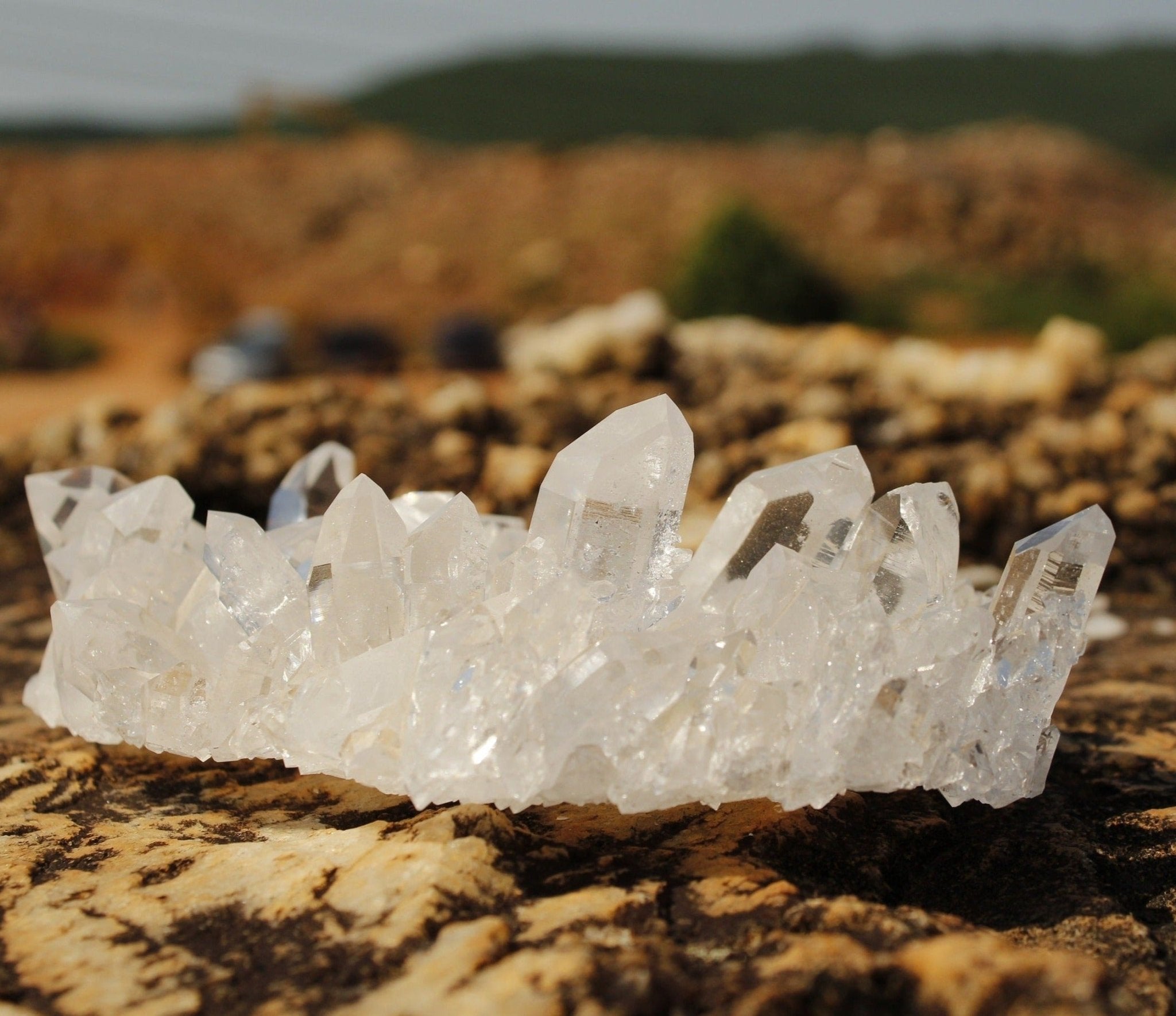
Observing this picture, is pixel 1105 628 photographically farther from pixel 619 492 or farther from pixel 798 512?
pixel 619 492

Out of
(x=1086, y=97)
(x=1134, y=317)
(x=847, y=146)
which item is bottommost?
(x=1134, y=317)

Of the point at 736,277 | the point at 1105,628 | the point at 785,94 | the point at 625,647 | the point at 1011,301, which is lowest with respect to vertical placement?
the point at 1105,628

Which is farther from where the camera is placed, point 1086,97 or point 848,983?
point 1086,97

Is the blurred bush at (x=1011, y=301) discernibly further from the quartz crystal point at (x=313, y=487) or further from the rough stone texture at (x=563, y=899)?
the rough stone texture at (x=563, y=899)

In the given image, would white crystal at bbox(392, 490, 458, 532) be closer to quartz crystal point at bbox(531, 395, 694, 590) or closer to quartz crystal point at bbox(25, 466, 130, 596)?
quartz crystal point at bbox(531, 395, 694, 590)

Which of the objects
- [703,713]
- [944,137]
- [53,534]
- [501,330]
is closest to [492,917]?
[703,713]

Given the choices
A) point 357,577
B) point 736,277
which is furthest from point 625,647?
point 736,277

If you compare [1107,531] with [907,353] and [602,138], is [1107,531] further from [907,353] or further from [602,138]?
[602,138]
